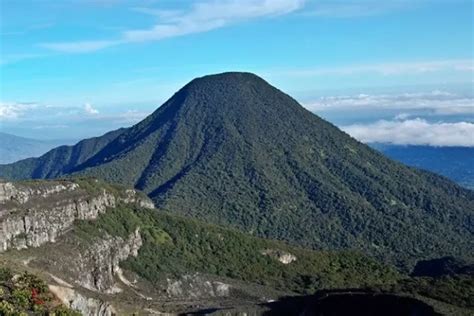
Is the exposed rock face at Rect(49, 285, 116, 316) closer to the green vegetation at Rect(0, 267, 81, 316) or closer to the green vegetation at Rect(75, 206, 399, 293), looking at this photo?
the green vegetation at Rect(0, 267, 81, 316)

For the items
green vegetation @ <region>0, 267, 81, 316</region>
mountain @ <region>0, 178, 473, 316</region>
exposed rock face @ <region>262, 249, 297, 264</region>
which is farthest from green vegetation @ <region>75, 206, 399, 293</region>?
green vegetation @ <region>0, 267, 81, 316</region>

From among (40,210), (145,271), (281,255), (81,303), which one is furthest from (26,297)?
(281,255)

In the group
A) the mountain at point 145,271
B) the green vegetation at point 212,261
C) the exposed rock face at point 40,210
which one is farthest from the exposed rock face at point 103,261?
the exposed rock face at point 40,210

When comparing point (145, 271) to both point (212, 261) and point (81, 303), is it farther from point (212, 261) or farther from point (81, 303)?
point (81, 303)

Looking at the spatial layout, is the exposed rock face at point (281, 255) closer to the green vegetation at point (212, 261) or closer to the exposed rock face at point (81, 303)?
the green vegetation at point (212, 261)

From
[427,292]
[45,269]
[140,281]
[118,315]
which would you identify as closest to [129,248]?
[140,281]

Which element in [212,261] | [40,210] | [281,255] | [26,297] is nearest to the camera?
[26,297]
